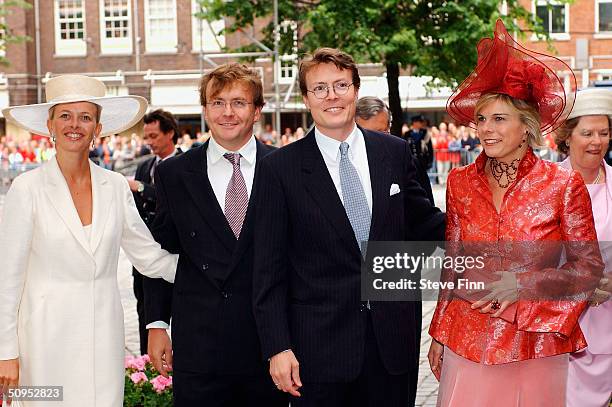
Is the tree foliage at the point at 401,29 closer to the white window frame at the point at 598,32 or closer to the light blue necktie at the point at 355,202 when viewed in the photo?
the light blue necktie at the point at 355,202

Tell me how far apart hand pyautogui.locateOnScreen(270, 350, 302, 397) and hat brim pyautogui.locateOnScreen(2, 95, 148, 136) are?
5.30 feet

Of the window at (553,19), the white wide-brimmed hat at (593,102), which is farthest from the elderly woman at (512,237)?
the window at (553,19)

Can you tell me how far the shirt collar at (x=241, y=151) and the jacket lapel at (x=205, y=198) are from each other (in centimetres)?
5

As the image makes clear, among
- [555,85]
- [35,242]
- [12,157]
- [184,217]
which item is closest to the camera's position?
[555,85]

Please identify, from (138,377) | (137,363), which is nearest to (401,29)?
(137,363)

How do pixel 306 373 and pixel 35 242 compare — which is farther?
pixel 35 242

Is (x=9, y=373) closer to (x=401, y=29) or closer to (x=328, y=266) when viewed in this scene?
(x=328, y=266)

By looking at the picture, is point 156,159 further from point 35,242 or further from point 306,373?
point 306,373

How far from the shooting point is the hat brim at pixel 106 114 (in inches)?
198

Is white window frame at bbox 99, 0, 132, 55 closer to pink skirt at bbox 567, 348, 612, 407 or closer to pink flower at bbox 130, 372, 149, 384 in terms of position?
pink flower at bbox 130, 372, 149, 384

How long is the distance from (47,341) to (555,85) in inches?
96.9

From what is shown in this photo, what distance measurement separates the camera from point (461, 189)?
4.24 meters

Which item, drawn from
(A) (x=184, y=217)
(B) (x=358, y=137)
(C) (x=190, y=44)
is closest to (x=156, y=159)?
(A) (x=184, y=217)

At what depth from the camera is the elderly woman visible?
3.98 meters
